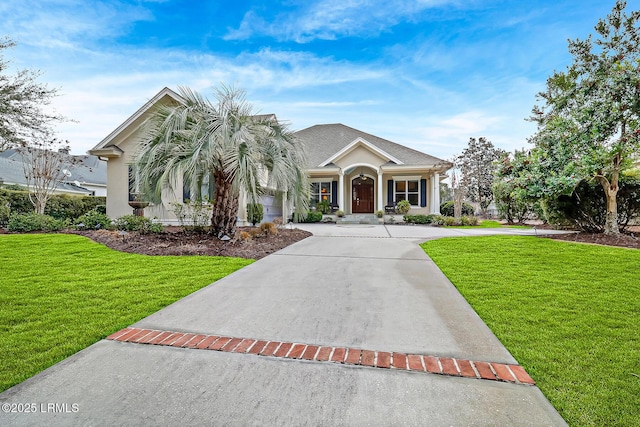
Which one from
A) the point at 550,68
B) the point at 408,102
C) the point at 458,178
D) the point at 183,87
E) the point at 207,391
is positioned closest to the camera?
the point at 207,391

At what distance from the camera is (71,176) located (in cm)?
2555

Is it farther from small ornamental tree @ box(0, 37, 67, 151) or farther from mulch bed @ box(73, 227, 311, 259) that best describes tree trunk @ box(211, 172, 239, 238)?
small ornamental tree @ box(0, 37, 67, 151)

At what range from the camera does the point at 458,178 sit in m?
31.3

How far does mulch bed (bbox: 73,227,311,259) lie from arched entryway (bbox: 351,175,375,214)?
11.2 m

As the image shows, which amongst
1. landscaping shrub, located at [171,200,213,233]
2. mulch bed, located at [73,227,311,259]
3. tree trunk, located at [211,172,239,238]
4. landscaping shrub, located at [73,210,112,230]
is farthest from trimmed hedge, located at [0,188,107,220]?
tree trunk, located at [211,172,239,238]

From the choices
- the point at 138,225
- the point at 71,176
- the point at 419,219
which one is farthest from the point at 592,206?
the point at 71,176

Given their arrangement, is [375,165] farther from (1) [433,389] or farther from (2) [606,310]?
(1) [433,389]

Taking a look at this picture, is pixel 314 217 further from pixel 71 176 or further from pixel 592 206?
pixel 71 176

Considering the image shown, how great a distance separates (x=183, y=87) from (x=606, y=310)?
394 inches

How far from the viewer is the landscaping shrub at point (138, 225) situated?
34.8 ft

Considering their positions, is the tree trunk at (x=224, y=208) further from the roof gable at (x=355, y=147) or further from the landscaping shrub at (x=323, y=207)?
the roof gable at (x=355, y=147)

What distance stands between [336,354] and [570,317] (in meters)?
2.83

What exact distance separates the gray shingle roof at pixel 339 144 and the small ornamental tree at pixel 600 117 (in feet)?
30.2

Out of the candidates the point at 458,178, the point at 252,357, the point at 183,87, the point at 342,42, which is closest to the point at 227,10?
the point at 183,87
